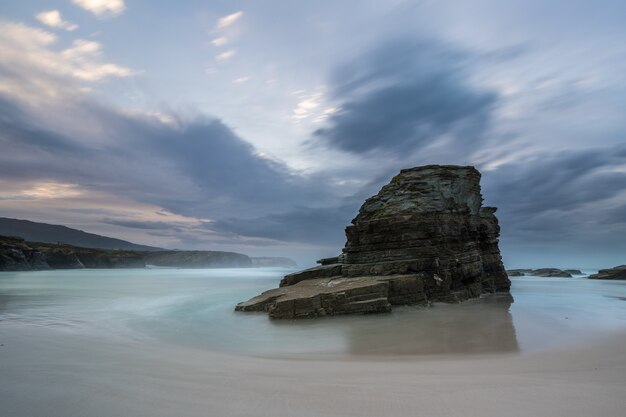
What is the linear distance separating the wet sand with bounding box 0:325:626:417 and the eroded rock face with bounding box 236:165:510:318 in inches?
322

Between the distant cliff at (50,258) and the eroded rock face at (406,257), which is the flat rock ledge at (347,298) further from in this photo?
the distant cliff at (50,258)

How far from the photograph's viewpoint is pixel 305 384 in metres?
6.02

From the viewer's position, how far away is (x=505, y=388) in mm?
5512

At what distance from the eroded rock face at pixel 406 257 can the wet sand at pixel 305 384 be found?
26.9ft

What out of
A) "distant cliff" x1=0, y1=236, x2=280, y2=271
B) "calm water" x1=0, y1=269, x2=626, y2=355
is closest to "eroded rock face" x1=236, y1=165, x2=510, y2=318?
"calm water" x1=0, y1=269, x2=626, y2=355

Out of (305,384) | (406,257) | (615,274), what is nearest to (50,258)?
(406,257)

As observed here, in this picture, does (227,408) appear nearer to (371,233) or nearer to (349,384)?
(349,384)

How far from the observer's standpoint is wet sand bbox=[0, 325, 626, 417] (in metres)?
4.65

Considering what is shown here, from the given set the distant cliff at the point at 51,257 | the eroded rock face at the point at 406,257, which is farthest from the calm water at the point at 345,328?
the distant cliff at the point at 51,257

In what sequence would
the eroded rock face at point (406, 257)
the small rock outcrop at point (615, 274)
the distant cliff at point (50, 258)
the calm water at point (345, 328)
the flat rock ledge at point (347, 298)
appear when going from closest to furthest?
the calm water at point (345, 328) → the flat rock ledge at point (347, 298) → the eroded rock face at point (406, 257) → the small rock outcrop at point (615, 274) → the distant cliff at point (50, 258)

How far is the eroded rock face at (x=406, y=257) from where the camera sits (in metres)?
17.0

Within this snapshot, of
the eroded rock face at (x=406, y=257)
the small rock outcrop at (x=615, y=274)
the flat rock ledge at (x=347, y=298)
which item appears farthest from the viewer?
the small rock outcrop at (x=615, y=274)

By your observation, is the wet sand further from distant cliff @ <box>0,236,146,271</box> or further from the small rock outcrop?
distant cliff @ <box>0,236,146,271</box>

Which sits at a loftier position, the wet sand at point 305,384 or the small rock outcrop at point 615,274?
the wet sand at point 305,384
